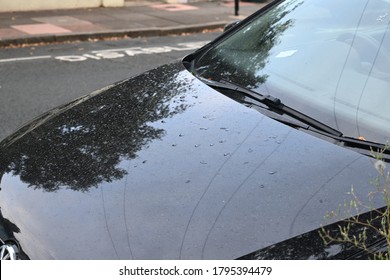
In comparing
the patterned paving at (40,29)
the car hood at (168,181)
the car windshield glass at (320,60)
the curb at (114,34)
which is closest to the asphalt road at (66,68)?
the curb at (114,34)

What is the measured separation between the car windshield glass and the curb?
7.54m

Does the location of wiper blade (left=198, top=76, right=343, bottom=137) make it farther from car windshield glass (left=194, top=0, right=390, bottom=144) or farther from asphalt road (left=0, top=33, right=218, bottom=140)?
asphalt road (left=0, top=33, right=218, bottom=140)

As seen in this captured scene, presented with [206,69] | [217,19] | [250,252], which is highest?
[206,69]

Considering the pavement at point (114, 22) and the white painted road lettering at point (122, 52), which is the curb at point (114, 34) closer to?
the pavement at point (114, 22)

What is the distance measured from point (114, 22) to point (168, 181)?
10.5 metres

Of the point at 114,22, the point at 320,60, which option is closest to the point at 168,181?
the point at 320,60

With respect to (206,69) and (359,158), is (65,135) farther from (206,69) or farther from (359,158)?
(359,158)

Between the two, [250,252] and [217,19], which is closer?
[250,252]

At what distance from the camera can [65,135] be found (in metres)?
→ 2.77

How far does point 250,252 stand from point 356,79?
1363mm

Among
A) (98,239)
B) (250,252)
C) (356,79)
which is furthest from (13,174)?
(356,79)

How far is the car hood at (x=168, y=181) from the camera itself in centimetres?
204

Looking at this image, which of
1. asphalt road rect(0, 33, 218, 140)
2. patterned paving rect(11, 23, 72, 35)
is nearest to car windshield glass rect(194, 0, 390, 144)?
asphalt road rect(0, 33, 218, 140)

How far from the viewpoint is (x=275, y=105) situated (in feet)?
9.39
